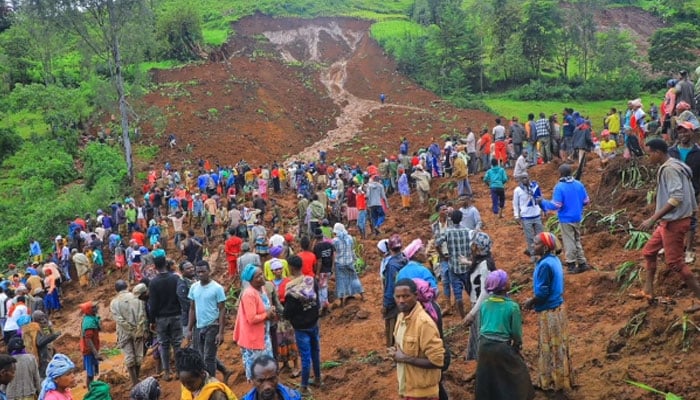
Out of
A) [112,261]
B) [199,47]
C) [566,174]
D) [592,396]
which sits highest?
[199,47]

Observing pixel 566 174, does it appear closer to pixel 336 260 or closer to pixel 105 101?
pixel 336 260

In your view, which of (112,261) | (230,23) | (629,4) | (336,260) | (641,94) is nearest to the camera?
(336,260)

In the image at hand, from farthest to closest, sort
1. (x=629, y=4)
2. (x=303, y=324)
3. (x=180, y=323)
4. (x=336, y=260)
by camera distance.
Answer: (x=629, y=4) → (x=336, y=260) → (x=180, y=323) → (x=303, y=324)

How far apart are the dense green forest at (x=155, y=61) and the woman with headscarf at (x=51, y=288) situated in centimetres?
780

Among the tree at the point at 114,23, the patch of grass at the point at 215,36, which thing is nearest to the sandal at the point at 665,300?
the tree at the point at 114,23

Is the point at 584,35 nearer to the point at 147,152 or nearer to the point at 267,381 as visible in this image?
the point at 147,152

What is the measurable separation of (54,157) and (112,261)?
14.8 metres

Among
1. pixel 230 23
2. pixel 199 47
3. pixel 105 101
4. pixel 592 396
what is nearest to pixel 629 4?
pixel 230 23

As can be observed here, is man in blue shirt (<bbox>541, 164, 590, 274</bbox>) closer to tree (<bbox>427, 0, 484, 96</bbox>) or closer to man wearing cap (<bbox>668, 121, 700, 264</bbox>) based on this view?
man wearing cap (<bbox>668, 121, 700, 264</bbox>)

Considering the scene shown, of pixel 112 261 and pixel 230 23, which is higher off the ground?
pixel 230 23

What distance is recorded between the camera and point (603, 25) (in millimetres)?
65750

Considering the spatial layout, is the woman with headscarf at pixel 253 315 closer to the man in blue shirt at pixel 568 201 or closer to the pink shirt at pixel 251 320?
the pink shirt at pixel 251 320

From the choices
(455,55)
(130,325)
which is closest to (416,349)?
(130,325)

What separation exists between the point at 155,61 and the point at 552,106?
30.7m
